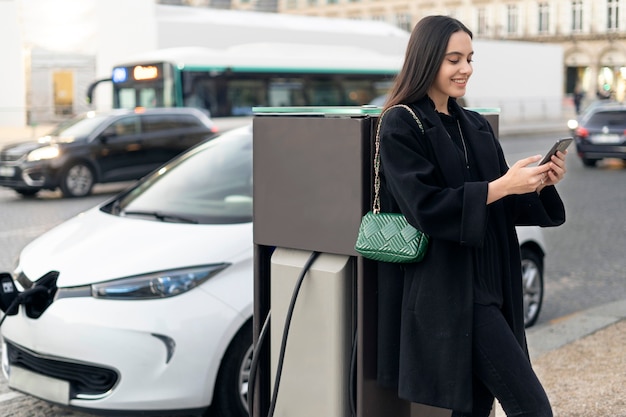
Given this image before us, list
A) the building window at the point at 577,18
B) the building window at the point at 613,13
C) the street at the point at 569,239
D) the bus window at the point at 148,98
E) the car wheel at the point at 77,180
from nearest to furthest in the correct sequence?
1. the street at the point at 569,239
2. the car wheel at the point at 77,180
3. the bus window at the point at 148,98
4. the building window at the point at 613,13
5. the building window at the point at 577,18

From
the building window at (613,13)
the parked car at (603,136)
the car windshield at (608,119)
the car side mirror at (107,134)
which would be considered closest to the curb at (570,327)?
the car side mirror at (107,134)

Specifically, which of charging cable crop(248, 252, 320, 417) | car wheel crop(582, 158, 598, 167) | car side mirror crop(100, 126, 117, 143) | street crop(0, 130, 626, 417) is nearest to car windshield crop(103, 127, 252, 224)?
street crop(0, 130, 626, 417)

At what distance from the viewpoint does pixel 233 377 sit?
14.0 ft

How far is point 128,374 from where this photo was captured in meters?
4.12

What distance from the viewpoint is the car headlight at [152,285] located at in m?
4.25

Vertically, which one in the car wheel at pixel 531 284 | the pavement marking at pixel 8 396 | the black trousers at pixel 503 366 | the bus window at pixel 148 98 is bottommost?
the pavement marking at pixel 8 396

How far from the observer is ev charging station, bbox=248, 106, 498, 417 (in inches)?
116

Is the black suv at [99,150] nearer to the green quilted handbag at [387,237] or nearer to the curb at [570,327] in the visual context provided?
the curb at [570,327]

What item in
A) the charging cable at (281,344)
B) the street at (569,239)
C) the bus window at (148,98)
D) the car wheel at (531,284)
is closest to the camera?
the charging cable at (281,344)

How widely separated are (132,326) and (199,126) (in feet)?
44.2

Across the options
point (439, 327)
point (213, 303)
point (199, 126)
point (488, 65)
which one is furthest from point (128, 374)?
point (488, 65)

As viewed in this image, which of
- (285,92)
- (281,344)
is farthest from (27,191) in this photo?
(281,344)

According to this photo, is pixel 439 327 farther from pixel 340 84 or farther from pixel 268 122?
pixel 340 84

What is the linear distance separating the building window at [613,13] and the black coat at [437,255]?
60837mm
